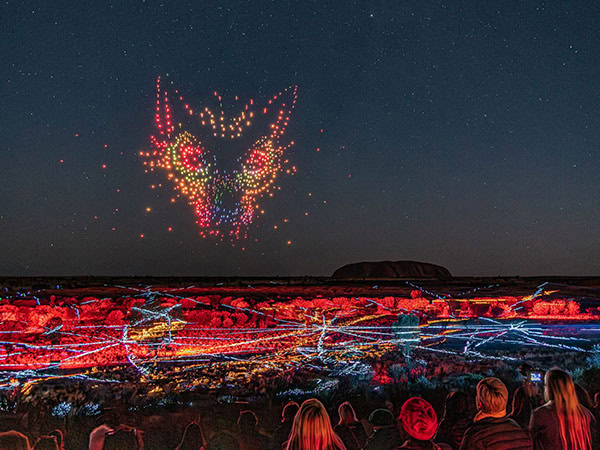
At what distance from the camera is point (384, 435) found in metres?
5.32


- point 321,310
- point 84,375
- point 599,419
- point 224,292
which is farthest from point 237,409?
point 224,292

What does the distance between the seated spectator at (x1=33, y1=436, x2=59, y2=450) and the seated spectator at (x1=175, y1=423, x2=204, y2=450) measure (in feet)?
4.69

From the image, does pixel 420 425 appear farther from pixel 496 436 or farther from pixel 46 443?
pixel 46 443

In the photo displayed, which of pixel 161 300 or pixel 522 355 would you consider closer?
pixel 522 355

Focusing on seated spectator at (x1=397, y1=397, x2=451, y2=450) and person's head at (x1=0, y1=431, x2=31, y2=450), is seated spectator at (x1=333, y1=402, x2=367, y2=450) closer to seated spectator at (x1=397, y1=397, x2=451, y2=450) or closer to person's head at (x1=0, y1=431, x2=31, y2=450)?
seated spectator at (x1=397, y1=397, x2=451, y2=450)

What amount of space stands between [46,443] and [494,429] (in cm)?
513

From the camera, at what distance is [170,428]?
627 centimetres

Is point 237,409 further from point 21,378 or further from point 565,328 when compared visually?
point 565,328

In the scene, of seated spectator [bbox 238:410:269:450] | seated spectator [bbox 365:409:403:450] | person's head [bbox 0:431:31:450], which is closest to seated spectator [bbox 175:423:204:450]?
seated spectator [bbox 238:410:269:450]

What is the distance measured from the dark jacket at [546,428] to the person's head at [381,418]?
260 cm

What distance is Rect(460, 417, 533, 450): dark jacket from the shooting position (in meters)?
3.39

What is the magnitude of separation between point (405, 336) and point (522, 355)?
2550mm

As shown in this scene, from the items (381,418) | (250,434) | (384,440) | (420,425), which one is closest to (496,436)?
(420,425)

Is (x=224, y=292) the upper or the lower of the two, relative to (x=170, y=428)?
upper
